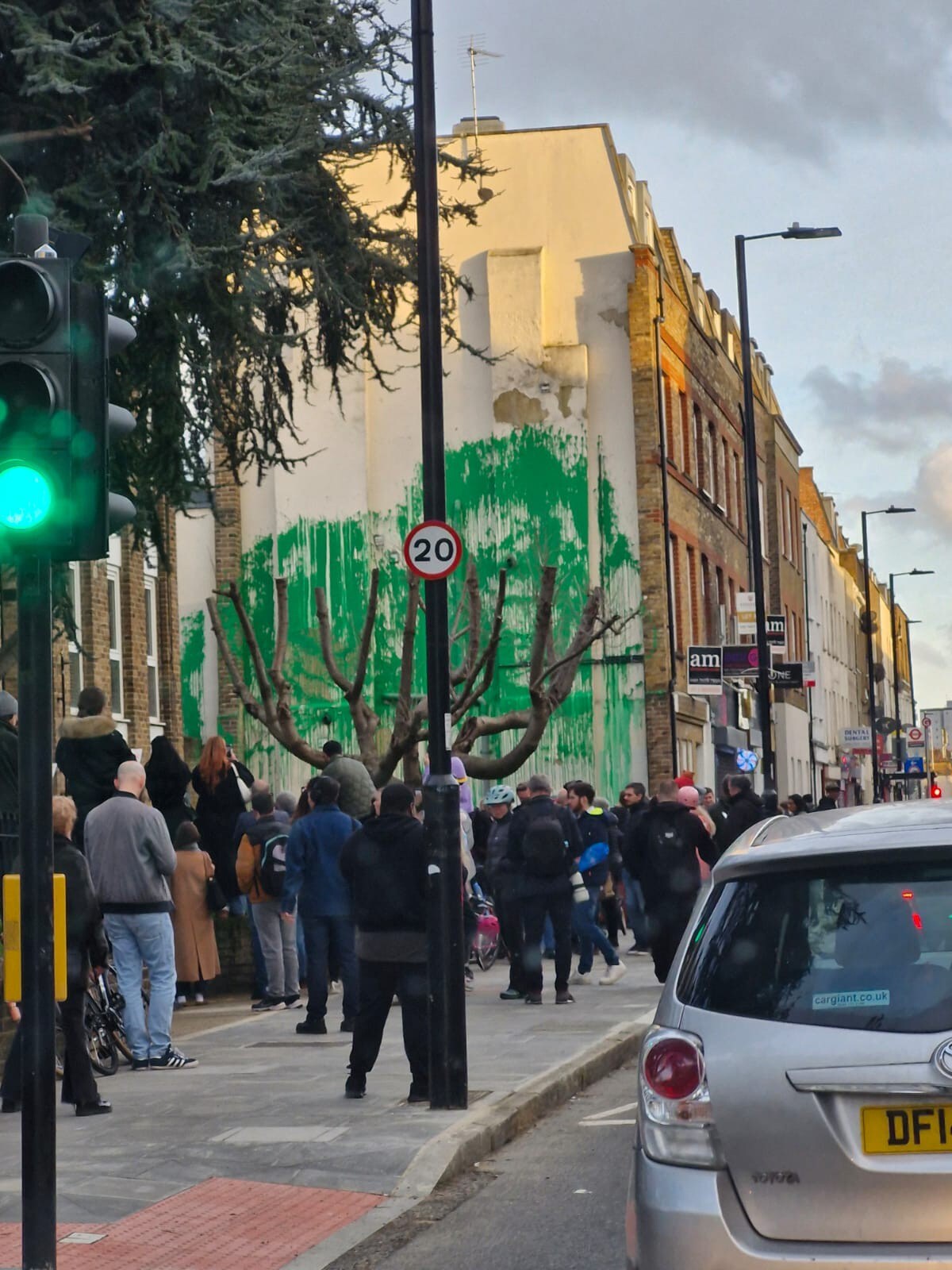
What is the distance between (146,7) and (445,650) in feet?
21.0

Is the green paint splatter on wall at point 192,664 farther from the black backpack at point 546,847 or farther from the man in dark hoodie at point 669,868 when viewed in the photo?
the man in dark hoodie at point 669,868

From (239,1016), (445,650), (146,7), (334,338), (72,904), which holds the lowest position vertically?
(239,1016)

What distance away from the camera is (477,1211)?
27.4 feet

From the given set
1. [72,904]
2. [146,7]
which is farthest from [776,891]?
[146,7]

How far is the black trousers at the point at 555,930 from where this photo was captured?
55.0ft

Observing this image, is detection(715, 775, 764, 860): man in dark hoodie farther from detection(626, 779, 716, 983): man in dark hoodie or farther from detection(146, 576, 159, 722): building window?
detection(146, 576, 159, 722): building window

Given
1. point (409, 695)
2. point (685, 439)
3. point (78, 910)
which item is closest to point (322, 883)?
point (78, 910)

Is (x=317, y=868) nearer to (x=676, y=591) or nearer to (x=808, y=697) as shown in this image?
(x=676, y=591)

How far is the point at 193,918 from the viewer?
15.5 meters

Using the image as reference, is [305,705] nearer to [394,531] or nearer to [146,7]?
[394,531]

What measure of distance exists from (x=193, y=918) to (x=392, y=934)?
5.15 meters

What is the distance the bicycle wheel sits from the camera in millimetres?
12469

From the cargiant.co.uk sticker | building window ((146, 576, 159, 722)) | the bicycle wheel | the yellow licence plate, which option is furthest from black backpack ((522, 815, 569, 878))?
building window ((146, 576, 159, 722))

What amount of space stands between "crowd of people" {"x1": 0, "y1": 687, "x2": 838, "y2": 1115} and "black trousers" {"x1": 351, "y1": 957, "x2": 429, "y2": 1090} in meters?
0.01
